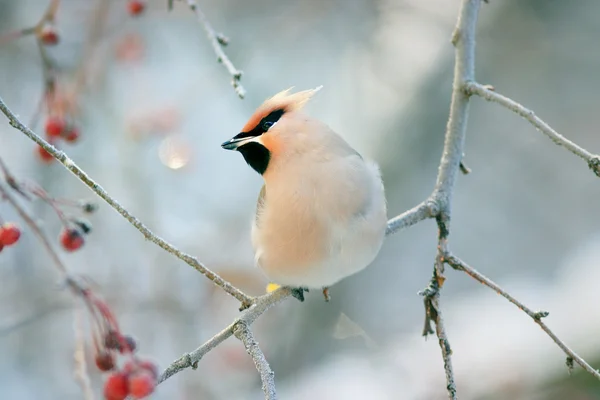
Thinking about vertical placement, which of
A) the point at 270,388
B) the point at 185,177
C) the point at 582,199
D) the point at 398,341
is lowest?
the point at 270,388

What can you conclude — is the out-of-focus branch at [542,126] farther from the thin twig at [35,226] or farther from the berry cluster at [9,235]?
the berry cluster at [9,235]

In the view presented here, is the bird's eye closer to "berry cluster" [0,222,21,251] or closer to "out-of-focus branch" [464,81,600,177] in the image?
"out-of-focus branch" [464,81,600,177]

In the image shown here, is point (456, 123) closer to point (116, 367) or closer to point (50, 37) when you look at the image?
point (116, 367)

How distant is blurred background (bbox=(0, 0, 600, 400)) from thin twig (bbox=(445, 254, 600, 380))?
1888 millimetres

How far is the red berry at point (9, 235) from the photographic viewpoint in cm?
157

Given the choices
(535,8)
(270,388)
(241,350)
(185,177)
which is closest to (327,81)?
(185,177)

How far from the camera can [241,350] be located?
4.13 m

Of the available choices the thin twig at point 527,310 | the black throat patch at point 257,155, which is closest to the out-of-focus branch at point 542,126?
the thin twig at point 527,310

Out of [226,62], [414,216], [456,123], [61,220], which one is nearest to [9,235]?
[61,220]

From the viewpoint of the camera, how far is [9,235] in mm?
1576

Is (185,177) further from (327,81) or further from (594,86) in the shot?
(594,86)

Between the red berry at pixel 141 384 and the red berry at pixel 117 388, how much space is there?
0.07 feet

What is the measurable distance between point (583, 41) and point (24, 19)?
3.93 metres

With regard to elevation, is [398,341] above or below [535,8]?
below
